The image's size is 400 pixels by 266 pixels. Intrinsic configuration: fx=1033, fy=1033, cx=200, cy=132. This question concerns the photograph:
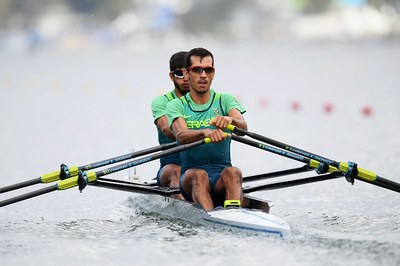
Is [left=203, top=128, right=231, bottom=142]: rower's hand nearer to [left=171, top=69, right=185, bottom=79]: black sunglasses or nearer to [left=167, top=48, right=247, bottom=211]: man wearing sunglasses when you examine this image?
[left=167, top=48, right=247, bottom=211]: man wearing sunglasses

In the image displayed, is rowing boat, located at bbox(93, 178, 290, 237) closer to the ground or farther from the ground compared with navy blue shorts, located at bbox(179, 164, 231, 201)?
closer to the ground

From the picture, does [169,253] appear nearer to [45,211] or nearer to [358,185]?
[45,211]

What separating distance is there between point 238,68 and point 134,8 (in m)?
60.5

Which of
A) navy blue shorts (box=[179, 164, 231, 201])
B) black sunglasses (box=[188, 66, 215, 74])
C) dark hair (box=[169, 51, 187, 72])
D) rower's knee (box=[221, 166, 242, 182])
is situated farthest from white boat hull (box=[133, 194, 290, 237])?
dark hair (box=[169, 51, 187, 72])

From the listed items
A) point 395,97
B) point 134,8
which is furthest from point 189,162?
point 134,8

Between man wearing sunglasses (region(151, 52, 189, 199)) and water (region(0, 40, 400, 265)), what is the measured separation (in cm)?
54

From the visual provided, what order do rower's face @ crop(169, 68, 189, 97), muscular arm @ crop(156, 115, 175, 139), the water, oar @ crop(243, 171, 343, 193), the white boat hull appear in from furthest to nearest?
rower's face @ crop(169, 68, 189, 97) → muscular arm @ crop(156, 115, 175, 139) → oar @ crop(243, 171, 343, 193) → the white boat hull → the water

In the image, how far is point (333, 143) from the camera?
61.8ft

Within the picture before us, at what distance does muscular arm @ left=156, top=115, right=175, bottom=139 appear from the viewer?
12.1m

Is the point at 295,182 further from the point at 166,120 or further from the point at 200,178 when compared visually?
the point at 166,120

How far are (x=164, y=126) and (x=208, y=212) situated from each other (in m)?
2.05

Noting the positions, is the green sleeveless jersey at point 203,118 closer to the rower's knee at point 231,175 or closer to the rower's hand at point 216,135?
the rower's knee at point 231,175

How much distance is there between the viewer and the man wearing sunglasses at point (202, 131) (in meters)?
10.7

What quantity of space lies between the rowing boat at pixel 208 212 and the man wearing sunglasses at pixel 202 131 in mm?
169
